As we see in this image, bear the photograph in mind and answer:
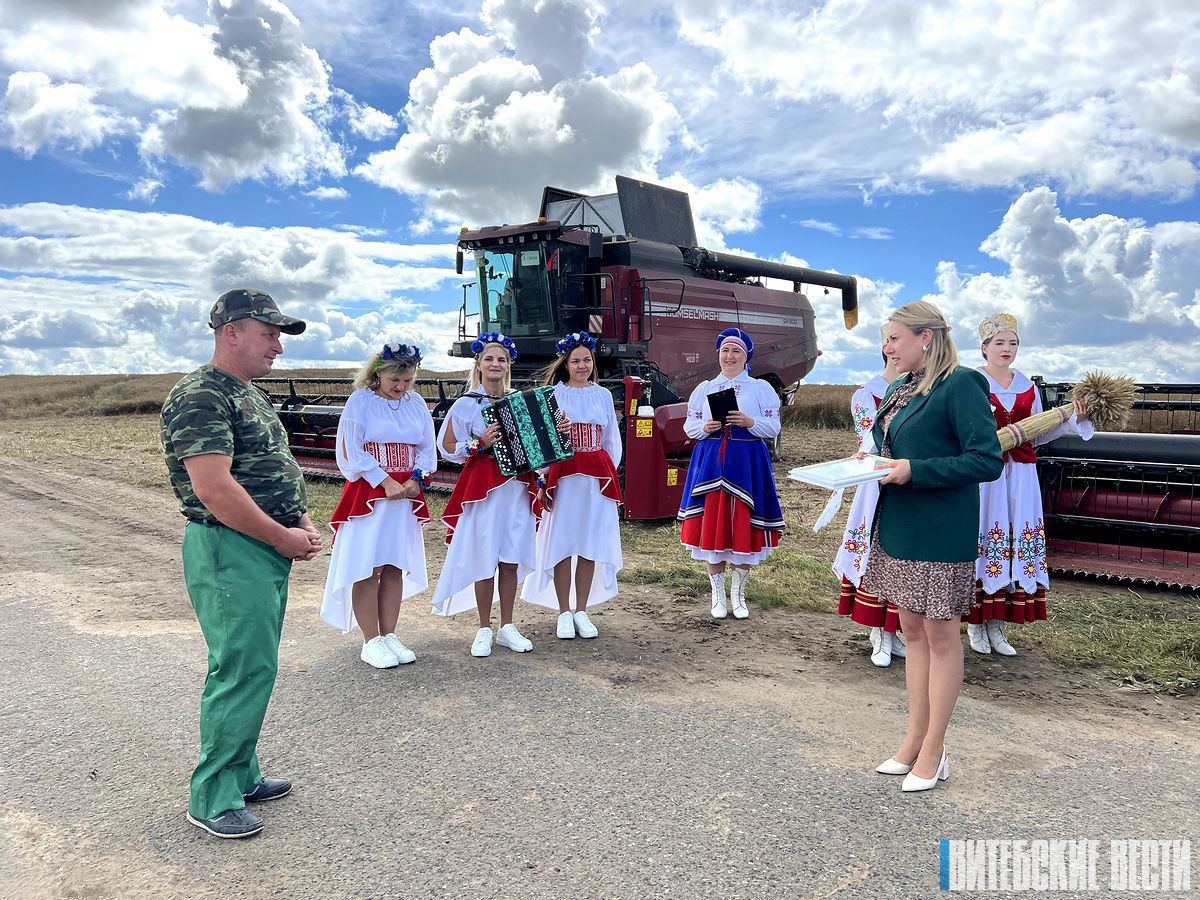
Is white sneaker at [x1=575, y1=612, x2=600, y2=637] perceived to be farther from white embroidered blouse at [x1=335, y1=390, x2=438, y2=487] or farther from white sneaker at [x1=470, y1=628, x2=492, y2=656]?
white embroidered blouse at [x1=335, y1=390, x2=438, y2=487]

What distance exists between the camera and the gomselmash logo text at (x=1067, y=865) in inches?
105

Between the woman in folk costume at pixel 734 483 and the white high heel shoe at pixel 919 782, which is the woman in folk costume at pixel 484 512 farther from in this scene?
the white high heel shoe at pixel 919 782

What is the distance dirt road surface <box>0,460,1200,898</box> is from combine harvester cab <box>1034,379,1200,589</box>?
232cm

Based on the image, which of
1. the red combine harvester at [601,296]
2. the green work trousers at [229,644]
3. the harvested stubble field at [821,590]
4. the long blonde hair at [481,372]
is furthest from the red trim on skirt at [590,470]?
the red combine harvester at [601,296]

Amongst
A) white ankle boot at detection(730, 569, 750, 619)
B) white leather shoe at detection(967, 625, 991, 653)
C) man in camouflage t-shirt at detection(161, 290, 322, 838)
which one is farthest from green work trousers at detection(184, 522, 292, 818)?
white leather shoe at detection(967, 625, 991, 653)

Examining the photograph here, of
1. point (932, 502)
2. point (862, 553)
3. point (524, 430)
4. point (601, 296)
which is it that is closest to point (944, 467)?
point (932, 502)

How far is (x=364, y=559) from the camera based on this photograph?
4586 millimetres

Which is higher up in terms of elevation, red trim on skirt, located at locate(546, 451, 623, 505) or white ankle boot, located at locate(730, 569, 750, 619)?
red trim on skirt, located at locate(546, 451, 623, 505)

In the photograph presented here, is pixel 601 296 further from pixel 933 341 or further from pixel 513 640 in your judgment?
pixel 933 341

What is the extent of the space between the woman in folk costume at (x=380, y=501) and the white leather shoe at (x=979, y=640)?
3191 millimetres

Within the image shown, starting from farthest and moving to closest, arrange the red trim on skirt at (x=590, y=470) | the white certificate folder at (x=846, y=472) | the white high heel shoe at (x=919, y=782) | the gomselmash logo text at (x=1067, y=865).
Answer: the red trim on skirt at (x=590, y=470), the white high heel shoe at (x=919, y=782), the white certificate folder at (x=846, y=472), the gomselmash logo text at (x=1067, y=865)

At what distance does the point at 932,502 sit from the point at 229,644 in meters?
2.47

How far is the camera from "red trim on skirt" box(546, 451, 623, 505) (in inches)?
203

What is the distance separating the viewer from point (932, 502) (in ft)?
10.0
